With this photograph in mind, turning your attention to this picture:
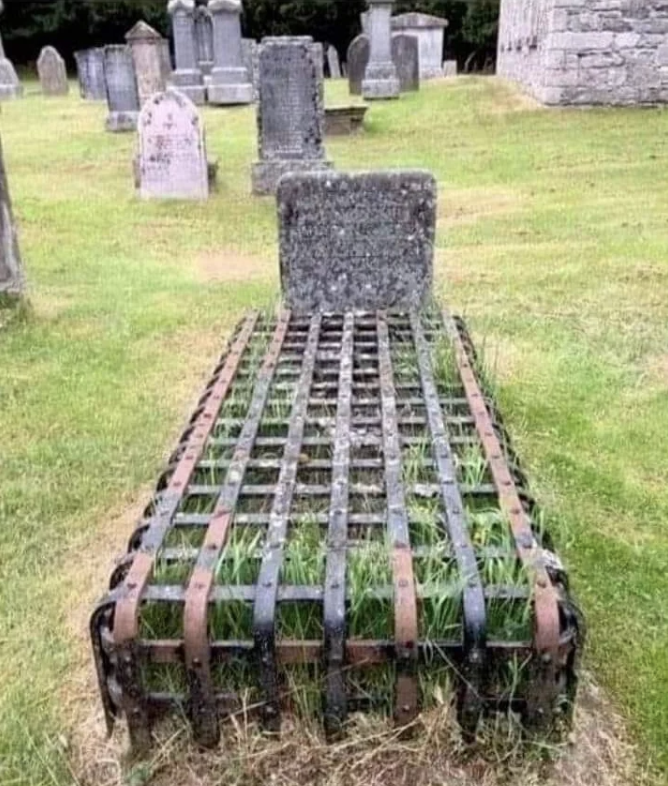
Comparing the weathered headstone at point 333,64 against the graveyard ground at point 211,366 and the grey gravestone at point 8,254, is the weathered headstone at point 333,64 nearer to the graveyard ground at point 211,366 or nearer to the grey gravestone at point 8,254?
the graveyard ground at point 211,366

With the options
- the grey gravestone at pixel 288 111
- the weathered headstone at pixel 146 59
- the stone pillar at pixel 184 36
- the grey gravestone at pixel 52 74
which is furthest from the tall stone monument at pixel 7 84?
the grey gravestone at pixel 288 111

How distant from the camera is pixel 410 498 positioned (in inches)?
97.8

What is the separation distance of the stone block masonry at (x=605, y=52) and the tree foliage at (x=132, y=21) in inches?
742

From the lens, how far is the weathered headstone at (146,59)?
16406 mm

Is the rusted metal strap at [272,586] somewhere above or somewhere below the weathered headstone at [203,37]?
below

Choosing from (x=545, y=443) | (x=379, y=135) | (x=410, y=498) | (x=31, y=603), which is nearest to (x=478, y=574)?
(x=410, y=498)

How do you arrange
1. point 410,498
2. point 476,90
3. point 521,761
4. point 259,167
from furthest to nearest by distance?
point 476,90
point 259,167
point 410,498
point 521,761

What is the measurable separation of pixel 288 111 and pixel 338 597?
809 cm

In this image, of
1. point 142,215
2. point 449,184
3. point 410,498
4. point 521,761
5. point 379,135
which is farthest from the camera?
point 379,135

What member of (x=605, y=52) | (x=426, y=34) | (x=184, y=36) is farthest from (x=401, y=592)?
(x=426, y=34)

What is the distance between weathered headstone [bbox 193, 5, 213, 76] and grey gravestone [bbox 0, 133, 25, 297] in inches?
628

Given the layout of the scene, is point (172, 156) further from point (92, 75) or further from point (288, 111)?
point (92, 75)

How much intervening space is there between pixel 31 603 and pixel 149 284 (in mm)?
3883

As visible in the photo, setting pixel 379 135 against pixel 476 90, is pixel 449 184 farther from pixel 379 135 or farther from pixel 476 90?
pixel 476 90
